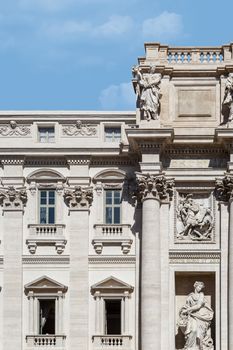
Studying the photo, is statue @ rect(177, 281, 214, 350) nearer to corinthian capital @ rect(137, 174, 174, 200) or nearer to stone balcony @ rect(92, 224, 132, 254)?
stone balcony @ rect(92, 224, 132, 254)

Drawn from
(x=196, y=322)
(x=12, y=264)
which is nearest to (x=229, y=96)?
(x=196, y=322)

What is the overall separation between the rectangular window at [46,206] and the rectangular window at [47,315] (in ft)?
10.4

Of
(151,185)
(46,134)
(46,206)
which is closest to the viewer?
(151,185)

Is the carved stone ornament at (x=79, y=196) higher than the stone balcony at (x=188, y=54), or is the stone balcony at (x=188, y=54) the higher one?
the stone balcony at (x=188, y=54)

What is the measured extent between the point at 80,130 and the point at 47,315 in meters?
7.36

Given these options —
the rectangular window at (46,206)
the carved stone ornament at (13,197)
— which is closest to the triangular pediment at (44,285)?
the rectangular window at (46,206)

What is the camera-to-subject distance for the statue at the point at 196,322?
168ft

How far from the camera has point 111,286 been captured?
5219 centimetres

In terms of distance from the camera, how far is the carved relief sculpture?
52.4m

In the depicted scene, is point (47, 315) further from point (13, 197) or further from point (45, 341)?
point (13, 197)

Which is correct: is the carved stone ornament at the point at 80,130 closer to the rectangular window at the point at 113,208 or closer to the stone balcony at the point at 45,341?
the rectangular window at the point at 113,208

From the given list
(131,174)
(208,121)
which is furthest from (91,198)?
(208,121)

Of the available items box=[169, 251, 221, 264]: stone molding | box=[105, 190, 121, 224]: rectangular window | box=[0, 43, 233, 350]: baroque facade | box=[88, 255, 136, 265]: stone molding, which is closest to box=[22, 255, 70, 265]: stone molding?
box=[0, 43, 233, 350]: baroque facade

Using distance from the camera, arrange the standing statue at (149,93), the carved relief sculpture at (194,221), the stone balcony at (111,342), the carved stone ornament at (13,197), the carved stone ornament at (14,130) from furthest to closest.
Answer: the carved stone ornament at (14,130) < the carved stone ornament at (13,197) < the standing statue at (149,93) < the carved relief sculpture at (194,221) < the stone balcony at (111,342)
